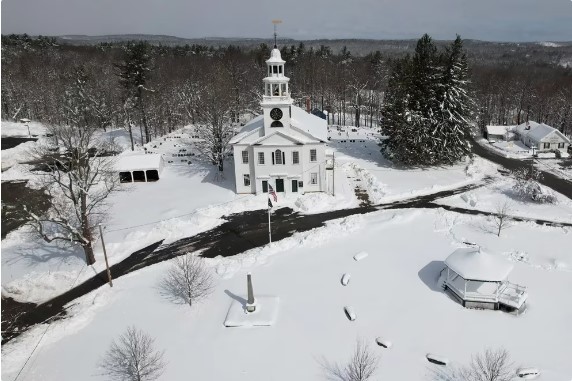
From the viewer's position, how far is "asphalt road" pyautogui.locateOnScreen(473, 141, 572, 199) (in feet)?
148

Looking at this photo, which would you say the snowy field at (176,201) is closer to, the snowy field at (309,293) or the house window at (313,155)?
the snowy field at (309,293)

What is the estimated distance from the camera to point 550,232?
33562 mm

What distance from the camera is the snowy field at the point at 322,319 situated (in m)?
20.7

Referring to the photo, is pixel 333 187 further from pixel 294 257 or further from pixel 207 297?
pixel 207 297

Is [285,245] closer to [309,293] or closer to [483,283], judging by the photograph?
[309,293]

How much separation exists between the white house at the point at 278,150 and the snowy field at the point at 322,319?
11.3 metres

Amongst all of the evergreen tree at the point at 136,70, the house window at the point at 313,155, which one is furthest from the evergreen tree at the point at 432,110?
the evergreen tree at the point at 136,70

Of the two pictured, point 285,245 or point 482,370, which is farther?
point 285,245

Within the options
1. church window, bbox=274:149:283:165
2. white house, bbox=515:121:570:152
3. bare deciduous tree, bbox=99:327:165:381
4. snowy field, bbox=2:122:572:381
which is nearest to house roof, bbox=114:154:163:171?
snowy field, bbox=2:122:572:381

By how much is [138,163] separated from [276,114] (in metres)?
18.7

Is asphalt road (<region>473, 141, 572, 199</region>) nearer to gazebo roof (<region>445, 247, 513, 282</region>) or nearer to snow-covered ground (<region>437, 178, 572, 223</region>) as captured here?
snow-covered ground (<region>437, 178, 572, 223</region>)

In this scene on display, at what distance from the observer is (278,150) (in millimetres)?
40969

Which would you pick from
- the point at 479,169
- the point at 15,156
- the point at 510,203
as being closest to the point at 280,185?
the point at 510,203

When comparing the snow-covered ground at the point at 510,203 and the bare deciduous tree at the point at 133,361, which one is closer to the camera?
the bare deciduous tree at the point at 133,361
